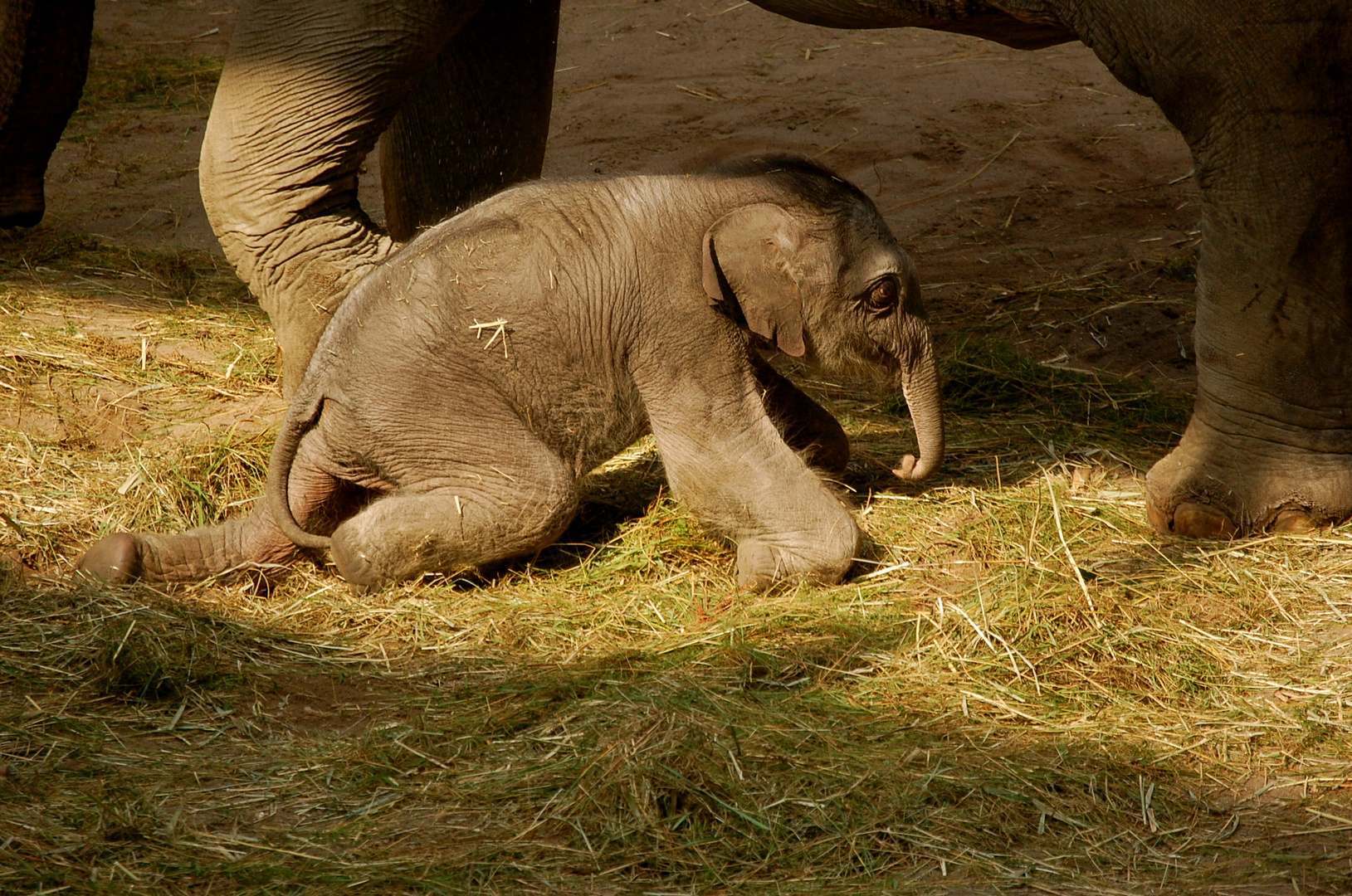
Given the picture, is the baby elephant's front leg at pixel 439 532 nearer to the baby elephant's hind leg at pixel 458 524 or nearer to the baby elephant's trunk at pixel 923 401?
the baby elephant's hind leg at pixel 458 524

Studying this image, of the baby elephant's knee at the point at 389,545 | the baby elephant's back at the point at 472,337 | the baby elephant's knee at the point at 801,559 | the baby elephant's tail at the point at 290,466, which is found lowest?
the baby elephant's knee at the point at 801,559

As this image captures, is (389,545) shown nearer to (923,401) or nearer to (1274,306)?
(923,401)

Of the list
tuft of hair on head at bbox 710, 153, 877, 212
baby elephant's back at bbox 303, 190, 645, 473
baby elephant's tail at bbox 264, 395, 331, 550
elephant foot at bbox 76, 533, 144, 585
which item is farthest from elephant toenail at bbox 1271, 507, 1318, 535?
elephant foot at bbox 76, 533, 144, 585

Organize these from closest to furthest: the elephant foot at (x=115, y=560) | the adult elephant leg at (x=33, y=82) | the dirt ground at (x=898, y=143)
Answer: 1. the elephant foot at (x=115, y=560)
2. the adult elephant leg at (x=33, y=82)
3. the dirt ground at (x=898, y=143)

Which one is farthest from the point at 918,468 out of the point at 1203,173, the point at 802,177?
the point at 1203,173

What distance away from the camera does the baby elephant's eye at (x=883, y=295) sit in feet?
14.8

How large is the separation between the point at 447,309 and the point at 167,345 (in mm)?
2288

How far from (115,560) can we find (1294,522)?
352cm

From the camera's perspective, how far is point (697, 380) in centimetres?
445

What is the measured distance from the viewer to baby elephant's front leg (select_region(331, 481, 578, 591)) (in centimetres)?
434

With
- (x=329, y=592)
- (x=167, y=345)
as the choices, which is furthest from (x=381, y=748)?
(x=167, y=345)

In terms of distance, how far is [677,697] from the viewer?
3586mm

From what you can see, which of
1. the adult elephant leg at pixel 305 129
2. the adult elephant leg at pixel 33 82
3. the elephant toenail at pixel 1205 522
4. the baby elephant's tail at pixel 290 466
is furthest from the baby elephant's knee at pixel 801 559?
the adult elephant leg at pixel 33 82

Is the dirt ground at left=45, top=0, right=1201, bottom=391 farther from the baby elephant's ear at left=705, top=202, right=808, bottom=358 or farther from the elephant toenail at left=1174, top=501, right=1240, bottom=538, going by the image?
the elephant toenail at left=1174, top=501, right=1240, bottom=538
